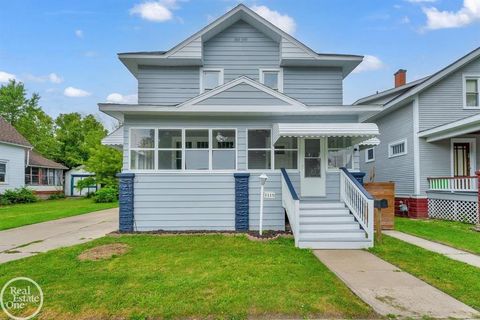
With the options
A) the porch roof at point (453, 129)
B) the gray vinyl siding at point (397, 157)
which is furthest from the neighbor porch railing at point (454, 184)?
the porch roof at point (453, 129)

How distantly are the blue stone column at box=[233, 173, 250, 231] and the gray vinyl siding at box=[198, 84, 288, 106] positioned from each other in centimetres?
221

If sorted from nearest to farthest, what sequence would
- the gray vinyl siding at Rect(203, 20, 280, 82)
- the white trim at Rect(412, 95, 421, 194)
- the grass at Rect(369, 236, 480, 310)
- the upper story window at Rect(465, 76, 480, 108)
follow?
1. the grass at Rect(369, 236, 480, 310)
2. the gray vinyl siding at Rect(203, 20, 280, 82)
3. the white trim at Rect(412, 95, 421, 194)
4. the upper story window at Rect(465, 76, 480, 108)

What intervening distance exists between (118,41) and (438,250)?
715 inches

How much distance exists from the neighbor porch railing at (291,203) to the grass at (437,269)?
181cm

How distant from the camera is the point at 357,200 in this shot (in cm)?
824

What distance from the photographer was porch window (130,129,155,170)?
9.38 metres

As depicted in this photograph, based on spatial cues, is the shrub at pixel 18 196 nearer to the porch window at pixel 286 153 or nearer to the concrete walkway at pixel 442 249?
the porch window at pixel 286 153

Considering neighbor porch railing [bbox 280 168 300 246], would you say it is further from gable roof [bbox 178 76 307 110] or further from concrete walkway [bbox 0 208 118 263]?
concrete walkway [bbox 0 208 118 263]

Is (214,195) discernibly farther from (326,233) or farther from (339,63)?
(339,63)

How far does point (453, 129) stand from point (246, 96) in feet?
28.2

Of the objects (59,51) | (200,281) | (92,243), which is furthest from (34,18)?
(200,281)

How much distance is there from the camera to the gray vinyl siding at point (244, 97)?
9227 millimetres

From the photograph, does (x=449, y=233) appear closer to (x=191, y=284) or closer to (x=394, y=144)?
(x=394, y=144)

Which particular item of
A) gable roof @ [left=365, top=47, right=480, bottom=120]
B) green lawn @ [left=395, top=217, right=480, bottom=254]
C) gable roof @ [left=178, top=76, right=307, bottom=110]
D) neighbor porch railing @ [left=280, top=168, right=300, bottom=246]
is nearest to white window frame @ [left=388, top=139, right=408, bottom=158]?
gable roof @ [left=365, top=47, right=480, bottom=120]
